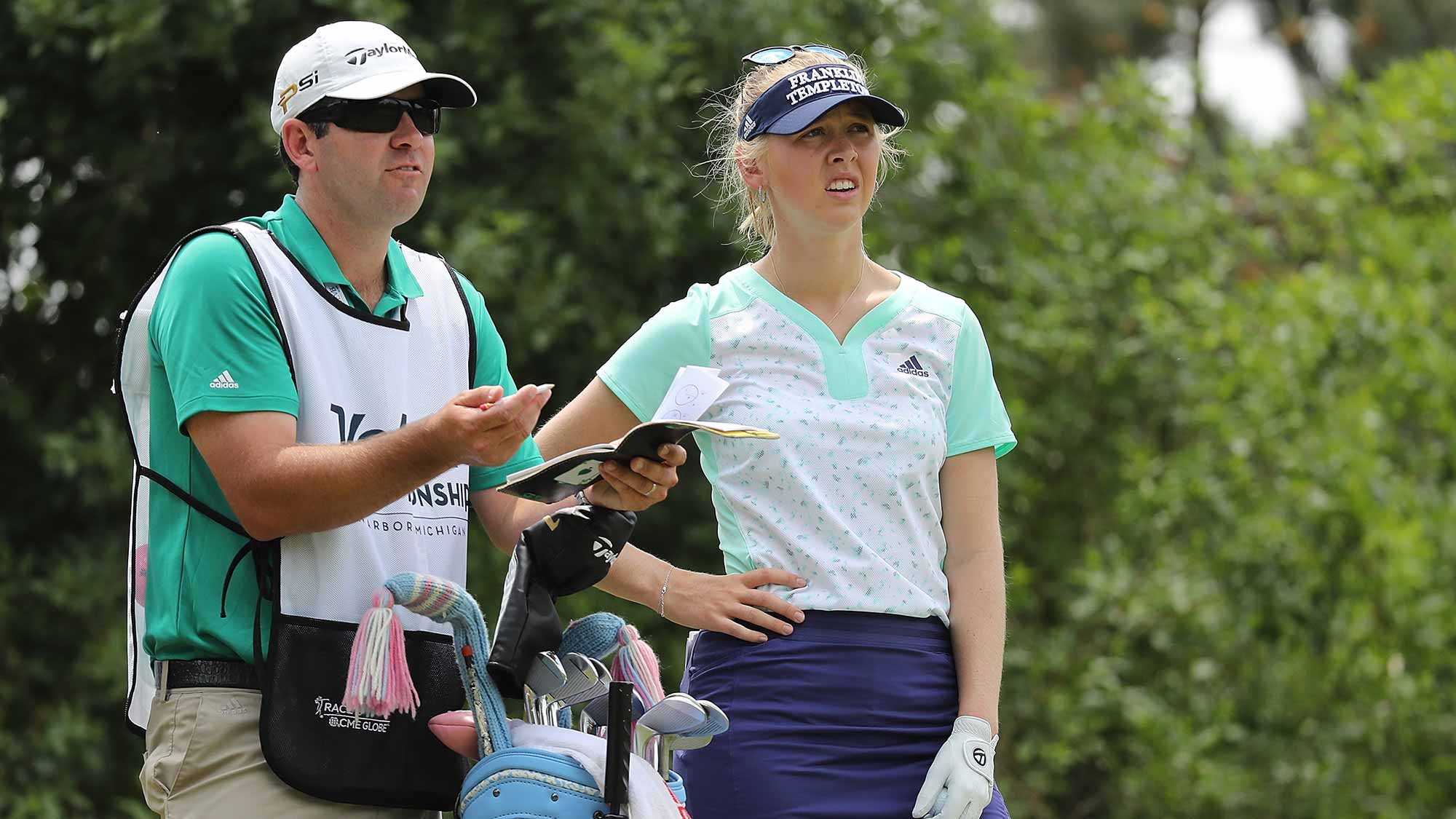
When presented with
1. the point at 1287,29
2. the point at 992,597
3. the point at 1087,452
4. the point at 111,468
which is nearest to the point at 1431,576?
the point at 1087,452

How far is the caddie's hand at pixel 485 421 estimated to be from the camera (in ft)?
7.14

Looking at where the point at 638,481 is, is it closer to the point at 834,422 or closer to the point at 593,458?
the point at 593,458

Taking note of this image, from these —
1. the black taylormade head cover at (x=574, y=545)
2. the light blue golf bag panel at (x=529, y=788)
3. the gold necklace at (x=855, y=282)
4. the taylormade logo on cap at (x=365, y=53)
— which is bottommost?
the light blue golf bag panel at (x=529, y=788)

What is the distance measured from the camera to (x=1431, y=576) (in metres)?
6.68

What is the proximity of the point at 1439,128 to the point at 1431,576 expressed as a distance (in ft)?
7.17

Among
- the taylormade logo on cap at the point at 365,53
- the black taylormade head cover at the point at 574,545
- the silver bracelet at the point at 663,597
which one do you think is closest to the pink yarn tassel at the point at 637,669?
the black taylormade head cover at the point at 574,545

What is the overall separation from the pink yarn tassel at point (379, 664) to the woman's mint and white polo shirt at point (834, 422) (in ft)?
2.33

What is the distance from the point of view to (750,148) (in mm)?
3027

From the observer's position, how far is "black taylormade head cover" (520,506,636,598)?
96.0 inches

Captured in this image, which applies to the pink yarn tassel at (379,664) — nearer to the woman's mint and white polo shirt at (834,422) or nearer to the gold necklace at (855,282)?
the woman's mint and white polo shirt at (834,422)

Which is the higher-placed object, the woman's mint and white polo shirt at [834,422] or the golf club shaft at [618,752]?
the woman's mint and white polo shirt at [834,422]

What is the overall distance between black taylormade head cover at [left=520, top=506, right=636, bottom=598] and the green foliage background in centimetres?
252

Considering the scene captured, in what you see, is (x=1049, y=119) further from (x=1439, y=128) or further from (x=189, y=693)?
(x=189, y=693)

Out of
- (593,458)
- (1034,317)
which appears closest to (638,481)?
(593,458)
